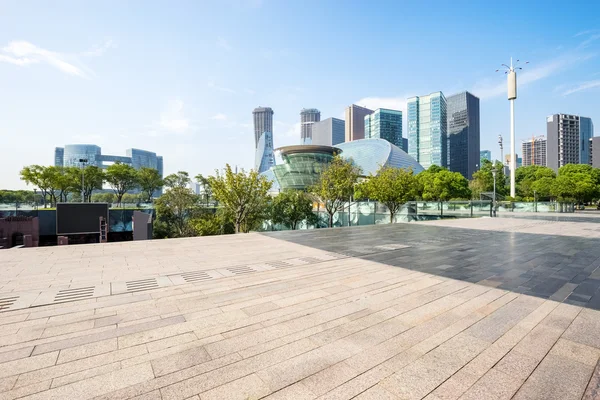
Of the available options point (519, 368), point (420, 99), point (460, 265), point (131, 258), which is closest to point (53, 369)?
point (519, 368)

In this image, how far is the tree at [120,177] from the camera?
54.6m

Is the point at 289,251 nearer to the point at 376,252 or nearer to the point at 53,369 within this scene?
the point at 376,252

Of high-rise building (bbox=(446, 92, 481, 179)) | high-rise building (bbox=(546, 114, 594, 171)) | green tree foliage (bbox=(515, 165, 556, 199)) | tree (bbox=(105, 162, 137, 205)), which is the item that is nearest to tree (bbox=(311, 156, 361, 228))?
tree (bbox=(105, 162, 137, 205))

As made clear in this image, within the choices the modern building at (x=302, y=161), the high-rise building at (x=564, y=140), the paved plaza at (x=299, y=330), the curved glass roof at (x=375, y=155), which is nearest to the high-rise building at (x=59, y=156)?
the modern building at (x=302, y=161)

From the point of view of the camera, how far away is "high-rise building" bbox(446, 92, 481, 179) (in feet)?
592

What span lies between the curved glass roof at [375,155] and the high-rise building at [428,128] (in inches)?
3110

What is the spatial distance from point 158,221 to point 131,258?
27818 mm

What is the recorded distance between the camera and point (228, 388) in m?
2.62

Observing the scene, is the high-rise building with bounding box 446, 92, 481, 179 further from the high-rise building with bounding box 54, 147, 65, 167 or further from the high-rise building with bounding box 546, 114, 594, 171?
the high-rise building with bounding box 54, 147, 65, 167

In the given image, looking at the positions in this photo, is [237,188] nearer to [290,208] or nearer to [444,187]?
[290,208]

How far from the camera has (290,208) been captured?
106 ft

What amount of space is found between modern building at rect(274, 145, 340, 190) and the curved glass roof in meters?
21.5

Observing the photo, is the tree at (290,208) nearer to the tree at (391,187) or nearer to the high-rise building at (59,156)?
the tree at (391,187)

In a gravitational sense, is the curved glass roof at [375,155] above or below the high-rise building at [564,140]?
below
